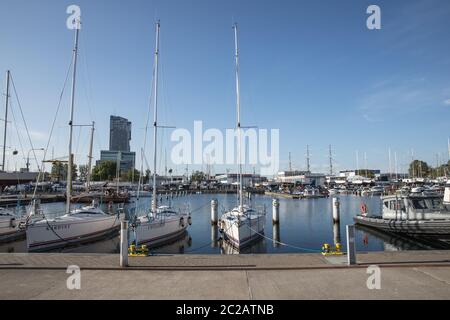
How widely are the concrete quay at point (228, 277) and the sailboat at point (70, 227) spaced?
31.0 ft

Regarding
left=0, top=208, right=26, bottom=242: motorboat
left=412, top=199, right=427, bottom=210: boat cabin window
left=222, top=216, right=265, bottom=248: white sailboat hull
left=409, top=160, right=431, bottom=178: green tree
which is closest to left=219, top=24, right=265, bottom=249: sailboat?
left=222, top=216, right=265, bottom=248: white sailboat hull

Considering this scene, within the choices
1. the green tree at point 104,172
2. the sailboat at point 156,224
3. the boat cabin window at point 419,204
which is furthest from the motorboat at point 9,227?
the green tree at point 104,172

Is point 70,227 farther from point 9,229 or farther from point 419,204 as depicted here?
point 419,204

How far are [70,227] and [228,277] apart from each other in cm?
1824

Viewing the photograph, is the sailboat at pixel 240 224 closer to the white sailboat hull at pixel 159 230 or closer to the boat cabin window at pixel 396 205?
the white sailboat hull at pixel 159 230

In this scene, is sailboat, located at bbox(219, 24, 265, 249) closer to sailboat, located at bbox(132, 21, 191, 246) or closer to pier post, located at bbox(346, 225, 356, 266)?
sailboat, located at bbox(132, 21, 191, 246)

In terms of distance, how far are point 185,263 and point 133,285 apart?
2.78 metres

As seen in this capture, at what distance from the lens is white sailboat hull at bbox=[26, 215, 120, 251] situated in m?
21.7

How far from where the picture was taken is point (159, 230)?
83.2ft

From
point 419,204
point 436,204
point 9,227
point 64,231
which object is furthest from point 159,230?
point 436,204

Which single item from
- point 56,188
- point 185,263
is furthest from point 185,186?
point 185,263

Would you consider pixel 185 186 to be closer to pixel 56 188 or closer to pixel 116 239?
→ pixel 56 188
